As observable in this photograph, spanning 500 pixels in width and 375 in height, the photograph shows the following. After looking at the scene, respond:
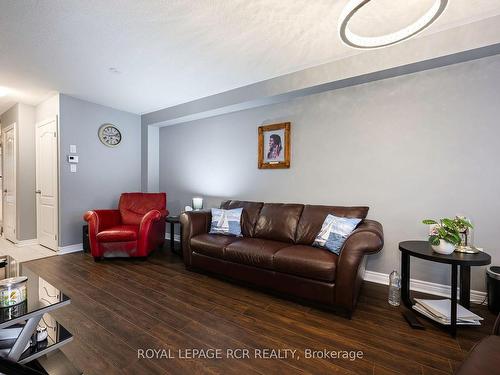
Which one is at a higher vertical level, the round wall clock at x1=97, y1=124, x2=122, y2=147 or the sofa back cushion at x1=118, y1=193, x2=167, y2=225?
the round wall clock at x1=97, y1=124, x2=122, y2=147

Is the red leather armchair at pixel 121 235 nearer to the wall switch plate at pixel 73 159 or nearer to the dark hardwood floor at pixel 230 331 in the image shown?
the dark hardwood floor at pixel 230 331

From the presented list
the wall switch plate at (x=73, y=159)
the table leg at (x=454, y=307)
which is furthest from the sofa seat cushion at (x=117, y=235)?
the table leg at (x=454, y=307)

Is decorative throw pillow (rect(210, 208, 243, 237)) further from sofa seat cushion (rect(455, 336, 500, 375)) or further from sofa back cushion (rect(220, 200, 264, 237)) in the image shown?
sofa seat cushion (rect(455, 336, 500, 375))

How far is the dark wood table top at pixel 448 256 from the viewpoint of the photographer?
1695 mm

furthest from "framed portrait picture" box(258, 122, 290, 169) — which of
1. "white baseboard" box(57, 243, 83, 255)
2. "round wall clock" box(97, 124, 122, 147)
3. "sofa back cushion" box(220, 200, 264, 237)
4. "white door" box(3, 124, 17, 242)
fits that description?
"white door" box(3, 124, 17, 242)

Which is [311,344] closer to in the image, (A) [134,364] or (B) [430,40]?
(A) [134,364]

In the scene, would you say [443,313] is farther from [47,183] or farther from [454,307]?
[47,183]

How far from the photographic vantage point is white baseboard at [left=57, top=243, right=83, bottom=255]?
359 centimetres

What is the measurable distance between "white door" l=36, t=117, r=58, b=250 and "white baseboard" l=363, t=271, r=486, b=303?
452cm

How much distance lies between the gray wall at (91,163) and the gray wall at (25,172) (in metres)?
1.13

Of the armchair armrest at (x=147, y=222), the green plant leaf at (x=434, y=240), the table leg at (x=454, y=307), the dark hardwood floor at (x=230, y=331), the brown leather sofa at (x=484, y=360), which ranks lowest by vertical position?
the dark hardwood floor at (x=230, y=331)

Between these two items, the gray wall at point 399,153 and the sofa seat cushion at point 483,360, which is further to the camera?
the gray wall at point 399,153

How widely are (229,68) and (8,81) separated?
301 centimetres

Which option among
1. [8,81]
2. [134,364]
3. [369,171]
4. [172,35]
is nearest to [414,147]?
[369,171]
